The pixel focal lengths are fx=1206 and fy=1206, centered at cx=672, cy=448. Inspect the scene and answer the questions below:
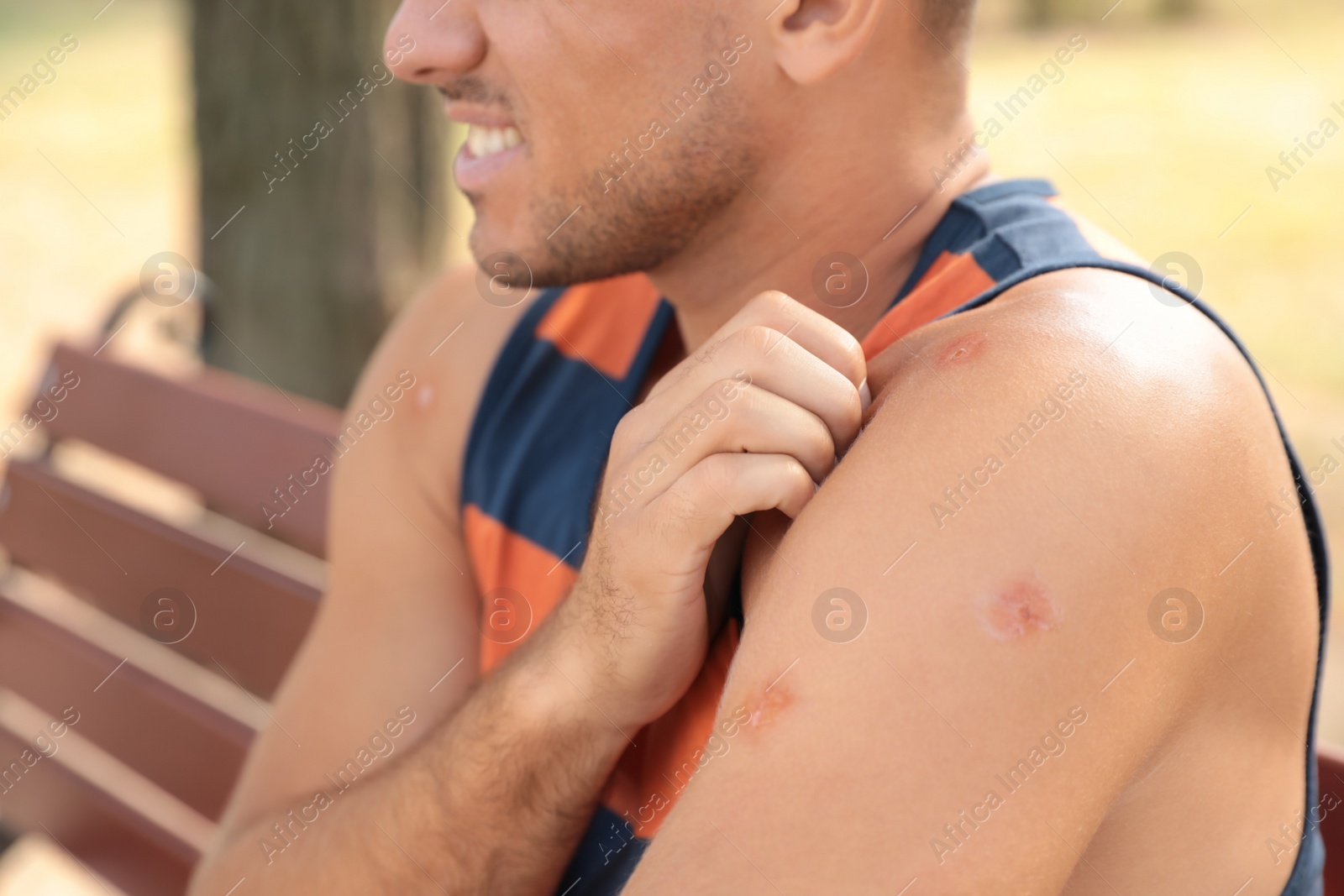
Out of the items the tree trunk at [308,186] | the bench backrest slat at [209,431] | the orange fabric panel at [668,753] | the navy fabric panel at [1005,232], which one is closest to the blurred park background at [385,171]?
the tree trunk at [308,186]

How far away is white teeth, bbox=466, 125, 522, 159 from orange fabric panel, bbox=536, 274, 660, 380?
26cm

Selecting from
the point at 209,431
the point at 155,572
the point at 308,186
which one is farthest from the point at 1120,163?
the point at 155,572

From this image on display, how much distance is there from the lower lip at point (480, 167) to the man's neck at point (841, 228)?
275 millimetres

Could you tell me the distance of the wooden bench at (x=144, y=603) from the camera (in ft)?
8.14

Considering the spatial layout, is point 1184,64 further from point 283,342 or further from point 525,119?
point 525,119

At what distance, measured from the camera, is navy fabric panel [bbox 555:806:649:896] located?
1489mm

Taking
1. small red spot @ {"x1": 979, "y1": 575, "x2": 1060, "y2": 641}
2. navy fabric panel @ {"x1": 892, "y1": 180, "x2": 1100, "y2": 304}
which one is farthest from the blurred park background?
small red spot @ {"x1": 979, "y1": 575, "x2": 1060, "y2": 641}

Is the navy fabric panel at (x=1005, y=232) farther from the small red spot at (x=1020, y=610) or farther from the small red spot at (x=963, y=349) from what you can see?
the small red spot at (x=1020, y=610)

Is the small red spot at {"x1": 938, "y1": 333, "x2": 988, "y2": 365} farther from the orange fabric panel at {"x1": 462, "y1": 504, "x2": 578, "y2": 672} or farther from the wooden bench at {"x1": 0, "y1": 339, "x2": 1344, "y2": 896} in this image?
the wooden bench at {"x1": 0, "y1": 339, "x2": 1344, "y2": 896}

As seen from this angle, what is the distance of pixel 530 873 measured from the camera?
1.56m

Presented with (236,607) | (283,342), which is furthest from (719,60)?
(283,342)

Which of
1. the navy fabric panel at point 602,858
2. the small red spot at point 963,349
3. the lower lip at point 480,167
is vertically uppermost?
the lower lip at point 480,167

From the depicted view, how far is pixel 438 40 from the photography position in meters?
1.67

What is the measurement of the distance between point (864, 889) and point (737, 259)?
0.97 meters
